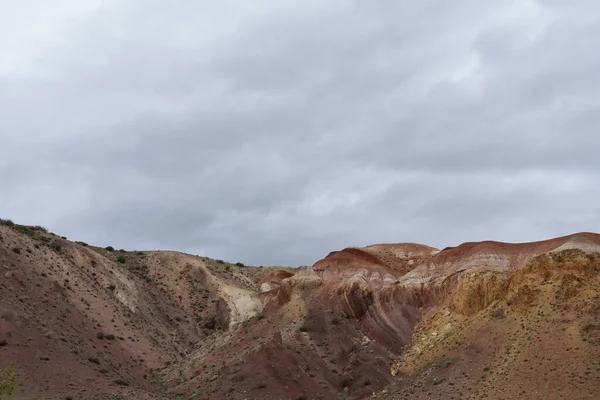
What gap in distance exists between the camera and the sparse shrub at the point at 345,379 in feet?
157

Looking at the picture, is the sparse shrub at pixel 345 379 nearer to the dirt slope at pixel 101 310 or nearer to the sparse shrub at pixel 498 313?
the sparse shrub at pixel 498 313

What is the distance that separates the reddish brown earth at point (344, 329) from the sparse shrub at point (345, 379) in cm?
10

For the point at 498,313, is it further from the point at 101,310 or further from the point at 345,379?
the point at 101,310

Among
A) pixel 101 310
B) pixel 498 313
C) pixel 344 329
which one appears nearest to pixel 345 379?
pixel 344 329

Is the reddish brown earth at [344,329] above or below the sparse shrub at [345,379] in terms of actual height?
above

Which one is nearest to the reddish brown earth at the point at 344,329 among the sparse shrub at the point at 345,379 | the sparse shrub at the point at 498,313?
the sparse shrub at the point at 345,379

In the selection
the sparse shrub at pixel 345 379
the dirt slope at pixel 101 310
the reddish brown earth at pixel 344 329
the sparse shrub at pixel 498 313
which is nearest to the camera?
the reddish brown earth at pixel 344 329

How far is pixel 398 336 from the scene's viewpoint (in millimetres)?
53219

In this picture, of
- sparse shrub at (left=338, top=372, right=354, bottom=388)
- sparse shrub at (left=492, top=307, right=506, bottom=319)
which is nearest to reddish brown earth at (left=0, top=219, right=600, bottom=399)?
sparse shrub at (left=338, top=372, right=354, bottom=388)

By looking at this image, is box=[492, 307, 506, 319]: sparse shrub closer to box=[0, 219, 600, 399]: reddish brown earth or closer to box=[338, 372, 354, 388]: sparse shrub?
box=[0, 219, 600, 399]: reddish brown earth

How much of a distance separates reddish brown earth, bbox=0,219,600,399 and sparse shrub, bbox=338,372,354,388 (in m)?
0.10

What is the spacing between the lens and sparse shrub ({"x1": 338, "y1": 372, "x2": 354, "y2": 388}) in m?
47.9

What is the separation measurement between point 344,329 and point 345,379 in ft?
22.0

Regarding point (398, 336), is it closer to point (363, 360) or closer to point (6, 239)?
point (363, 360)
